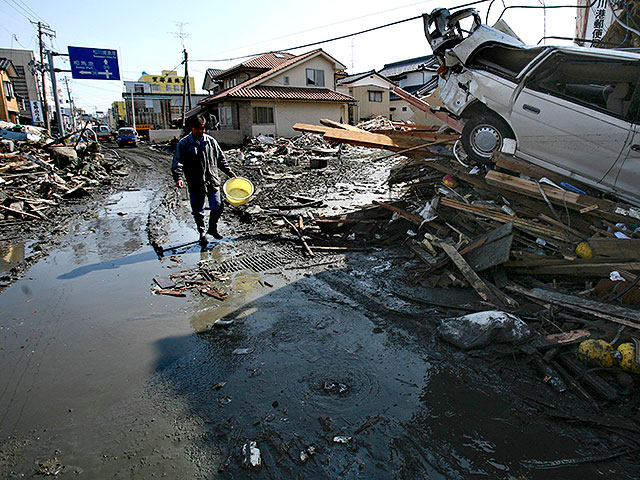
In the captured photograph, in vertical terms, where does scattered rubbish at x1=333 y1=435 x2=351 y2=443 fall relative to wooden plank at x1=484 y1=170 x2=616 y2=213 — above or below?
below

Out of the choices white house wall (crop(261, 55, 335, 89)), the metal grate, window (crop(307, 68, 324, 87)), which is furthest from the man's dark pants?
window (crop(307, 68, 324, 87))

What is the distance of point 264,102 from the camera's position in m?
29.3

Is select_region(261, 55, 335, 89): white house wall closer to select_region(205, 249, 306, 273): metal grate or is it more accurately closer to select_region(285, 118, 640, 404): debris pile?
select_region(285, 118, 640, 404): debris pile

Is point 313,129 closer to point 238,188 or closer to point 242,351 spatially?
point 238,188

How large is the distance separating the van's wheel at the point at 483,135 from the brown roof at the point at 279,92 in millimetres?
23999

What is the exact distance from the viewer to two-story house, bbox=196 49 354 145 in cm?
2878

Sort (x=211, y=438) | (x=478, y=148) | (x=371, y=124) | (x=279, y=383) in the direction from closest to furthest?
1. (x=211, y=438)
2. (x=279, y=383)
3. (x=478, y=148)
4. (x=371, y=124)

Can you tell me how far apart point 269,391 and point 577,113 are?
5478 mm

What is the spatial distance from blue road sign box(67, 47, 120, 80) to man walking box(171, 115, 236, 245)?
74.5ft

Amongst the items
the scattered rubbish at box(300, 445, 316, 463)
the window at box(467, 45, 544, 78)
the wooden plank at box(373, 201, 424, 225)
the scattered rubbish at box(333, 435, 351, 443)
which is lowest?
the scattered rubbish at box(300, 445, 316, 463)

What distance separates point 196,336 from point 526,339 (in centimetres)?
313

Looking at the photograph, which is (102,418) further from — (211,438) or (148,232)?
(148,232)

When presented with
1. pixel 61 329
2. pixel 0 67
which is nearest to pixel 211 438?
pixel 61 329

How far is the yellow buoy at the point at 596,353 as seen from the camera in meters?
3.07
